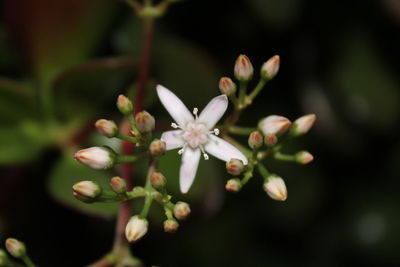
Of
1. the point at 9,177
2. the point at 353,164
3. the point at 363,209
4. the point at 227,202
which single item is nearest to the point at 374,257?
the point at 363,209

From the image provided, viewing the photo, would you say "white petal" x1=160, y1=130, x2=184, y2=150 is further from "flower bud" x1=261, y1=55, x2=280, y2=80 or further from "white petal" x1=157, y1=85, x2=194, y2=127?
"flower bud" x1=261, y1=55, x2=280, y2=80

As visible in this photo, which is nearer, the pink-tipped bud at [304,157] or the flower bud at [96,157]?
the flower bud at [96,157]

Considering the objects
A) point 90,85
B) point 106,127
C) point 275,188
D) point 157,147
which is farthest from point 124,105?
point 90,85

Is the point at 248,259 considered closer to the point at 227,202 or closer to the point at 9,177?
the point at 227,202

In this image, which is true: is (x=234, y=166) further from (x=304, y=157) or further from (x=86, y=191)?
(x=86, y=191)

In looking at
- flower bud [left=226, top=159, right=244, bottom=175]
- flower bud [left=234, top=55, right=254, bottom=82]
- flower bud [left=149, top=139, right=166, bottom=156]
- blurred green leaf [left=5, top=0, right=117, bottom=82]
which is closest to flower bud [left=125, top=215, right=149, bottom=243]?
flower bud [left=149, top=139, right=166, bottom=156]

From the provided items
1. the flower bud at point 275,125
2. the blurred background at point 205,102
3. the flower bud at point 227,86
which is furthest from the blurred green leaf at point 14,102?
Answer: the flower bud at point 275,125

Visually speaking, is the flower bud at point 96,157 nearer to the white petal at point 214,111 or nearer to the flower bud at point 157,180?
the flower bud at point 157,180
